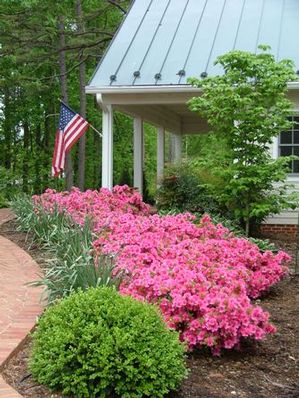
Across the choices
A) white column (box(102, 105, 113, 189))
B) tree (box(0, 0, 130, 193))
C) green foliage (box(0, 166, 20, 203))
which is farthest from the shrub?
green foliage (box(0, 166, 20, 203))

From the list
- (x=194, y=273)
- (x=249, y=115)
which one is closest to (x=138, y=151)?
(x=249, y=115)

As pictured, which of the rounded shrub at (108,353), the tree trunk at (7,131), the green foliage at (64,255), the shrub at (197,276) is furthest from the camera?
the tree trunk at (7,131)

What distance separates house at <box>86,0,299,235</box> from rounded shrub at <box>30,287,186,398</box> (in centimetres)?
776

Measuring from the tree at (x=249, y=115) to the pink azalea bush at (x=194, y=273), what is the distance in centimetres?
138

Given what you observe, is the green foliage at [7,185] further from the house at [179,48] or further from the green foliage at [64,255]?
the green foliage at [64,255]

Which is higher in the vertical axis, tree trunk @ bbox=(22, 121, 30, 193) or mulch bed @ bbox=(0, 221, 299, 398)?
tree trunk @ bbox=(22, 121, 30, 193)

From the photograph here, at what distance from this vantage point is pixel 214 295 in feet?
15.9

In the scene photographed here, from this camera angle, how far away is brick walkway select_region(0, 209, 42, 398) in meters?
4.47

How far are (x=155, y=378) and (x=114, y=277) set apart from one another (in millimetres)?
1883

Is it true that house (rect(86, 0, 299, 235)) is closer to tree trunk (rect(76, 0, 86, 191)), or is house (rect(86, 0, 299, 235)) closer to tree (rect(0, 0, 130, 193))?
tree (rect(0, 0, 130, 193))

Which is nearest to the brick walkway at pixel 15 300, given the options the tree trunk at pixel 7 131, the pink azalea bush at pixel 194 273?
the pink azalea bush at pixel 194 273

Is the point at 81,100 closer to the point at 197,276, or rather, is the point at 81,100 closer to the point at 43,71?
the point at 43,71

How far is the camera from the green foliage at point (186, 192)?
10667 millimetres

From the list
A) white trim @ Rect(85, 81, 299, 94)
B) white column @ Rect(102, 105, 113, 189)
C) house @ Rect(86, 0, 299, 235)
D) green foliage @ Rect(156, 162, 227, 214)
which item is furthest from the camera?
white column @ Rect(102, 105, 113, 189)
